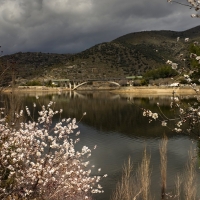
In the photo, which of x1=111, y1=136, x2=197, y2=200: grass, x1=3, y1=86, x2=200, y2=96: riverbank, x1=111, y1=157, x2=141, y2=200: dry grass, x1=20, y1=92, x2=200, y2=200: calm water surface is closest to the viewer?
x1=111, y1=157, x2=141, y2=200: dry grass

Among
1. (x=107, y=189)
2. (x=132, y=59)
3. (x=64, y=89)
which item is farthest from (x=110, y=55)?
(x=107, y=189)

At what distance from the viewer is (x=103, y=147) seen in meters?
28.2

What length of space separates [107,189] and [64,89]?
125050mm

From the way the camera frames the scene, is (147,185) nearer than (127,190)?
No

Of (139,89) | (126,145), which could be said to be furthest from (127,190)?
(139,89)

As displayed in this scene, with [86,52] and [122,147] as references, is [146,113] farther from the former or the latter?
[86,52]

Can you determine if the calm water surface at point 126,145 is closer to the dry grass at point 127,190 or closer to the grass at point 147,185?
the grass at point 147,185

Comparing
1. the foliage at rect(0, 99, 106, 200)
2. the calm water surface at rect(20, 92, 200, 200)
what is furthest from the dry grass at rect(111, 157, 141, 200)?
the foliage at rect(0, 99, 106, 200)

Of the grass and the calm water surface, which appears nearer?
the grass

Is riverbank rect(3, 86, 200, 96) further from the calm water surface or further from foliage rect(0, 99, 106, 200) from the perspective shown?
foliage rect(0, 99, 106, 200)

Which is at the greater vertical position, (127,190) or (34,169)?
(34,169)

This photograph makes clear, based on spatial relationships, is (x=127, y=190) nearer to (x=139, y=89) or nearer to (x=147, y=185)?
(x=147, y=185)

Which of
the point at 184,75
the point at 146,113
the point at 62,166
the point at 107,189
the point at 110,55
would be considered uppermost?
the point at 110,55

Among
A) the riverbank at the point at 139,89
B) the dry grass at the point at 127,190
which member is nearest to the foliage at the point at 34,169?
the dry grass at the point at 127,190
